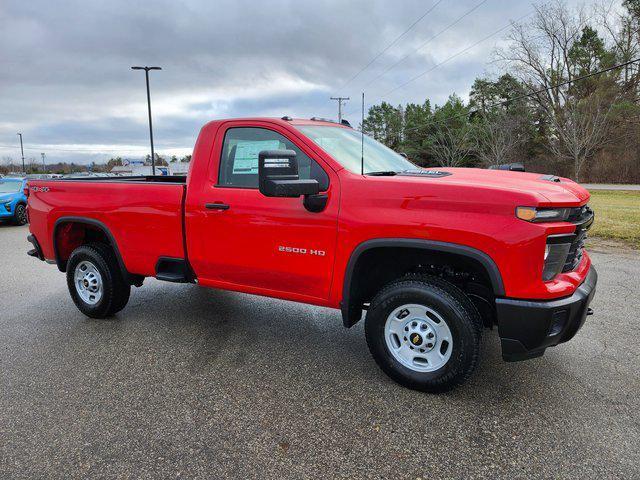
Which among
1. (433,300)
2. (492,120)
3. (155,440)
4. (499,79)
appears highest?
(499,79)

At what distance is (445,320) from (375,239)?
28.5 inches

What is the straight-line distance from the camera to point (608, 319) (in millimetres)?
4609

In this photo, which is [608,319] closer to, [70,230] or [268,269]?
[268,269]


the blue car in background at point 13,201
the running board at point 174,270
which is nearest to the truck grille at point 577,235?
the running board at point 174,270

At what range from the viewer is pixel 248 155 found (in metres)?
3.83

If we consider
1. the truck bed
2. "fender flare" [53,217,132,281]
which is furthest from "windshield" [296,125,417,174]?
"fender flare" [53,217,132,281]

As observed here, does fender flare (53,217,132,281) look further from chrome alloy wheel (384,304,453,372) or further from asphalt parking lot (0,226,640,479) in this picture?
chrome alloy wheel (384,304,453,372)

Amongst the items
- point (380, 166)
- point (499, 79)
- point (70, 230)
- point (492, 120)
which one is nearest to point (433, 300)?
point (380, 166)

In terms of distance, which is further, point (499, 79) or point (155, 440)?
point (499, 79)

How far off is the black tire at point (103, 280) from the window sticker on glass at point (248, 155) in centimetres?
186

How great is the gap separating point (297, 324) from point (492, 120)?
44.1 meters

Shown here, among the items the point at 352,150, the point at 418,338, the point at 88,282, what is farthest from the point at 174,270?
the point at 418,338

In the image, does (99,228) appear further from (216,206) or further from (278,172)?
(278,172)

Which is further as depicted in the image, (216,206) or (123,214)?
(123,214)
